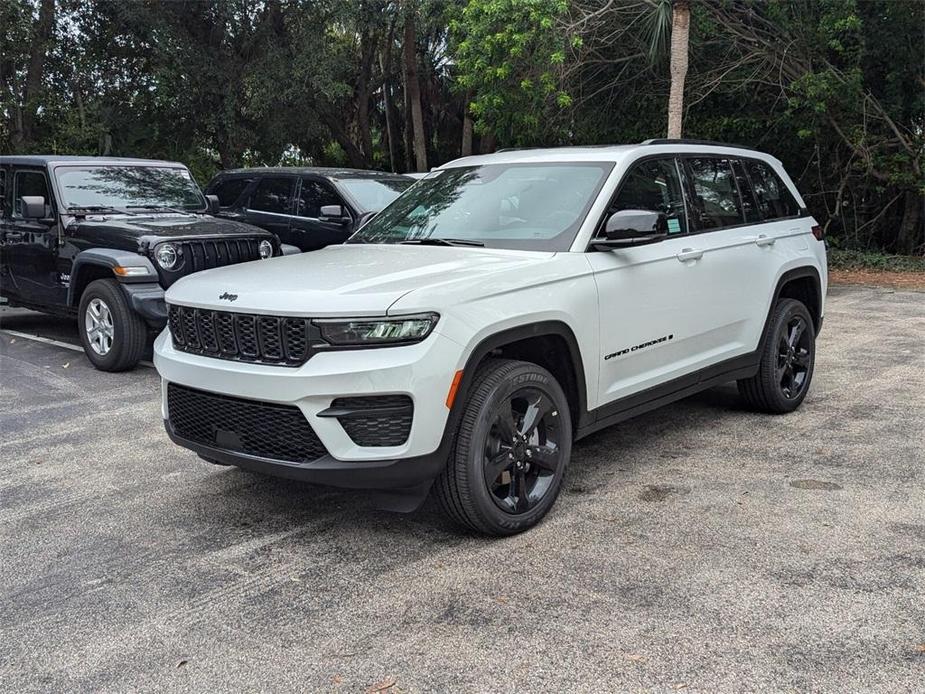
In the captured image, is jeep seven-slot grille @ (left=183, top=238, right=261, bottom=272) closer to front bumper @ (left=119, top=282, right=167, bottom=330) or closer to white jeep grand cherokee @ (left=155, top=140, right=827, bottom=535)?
front bumper @ (left=119, top=282, right=167, bottom=330)

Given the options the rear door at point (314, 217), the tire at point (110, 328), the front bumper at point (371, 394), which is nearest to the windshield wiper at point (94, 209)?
the tire at point (110, 328)

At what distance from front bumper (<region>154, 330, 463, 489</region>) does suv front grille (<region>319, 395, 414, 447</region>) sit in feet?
0.07

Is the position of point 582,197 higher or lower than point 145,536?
higher

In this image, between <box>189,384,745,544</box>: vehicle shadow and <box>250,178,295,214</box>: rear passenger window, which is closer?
<box>189,384,745,544</box>: vehicle shadow

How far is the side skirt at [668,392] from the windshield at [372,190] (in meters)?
5.15

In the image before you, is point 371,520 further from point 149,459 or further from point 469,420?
point 149,459

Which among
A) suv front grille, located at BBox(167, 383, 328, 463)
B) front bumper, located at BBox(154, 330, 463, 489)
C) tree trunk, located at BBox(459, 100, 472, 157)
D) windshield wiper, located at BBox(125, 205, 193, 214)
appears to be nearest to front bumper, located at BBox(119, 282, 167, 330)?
windshield wiper, located at BBox(125, 205, 193, 214)

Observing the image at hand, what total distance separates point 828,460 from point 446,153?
76.8 ft

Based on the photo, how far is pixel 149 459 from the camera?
5281 millimetres

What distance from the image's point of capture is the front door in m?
8.37

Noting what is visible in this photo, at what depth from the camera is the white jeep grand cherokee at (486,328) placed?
3592 millimetres

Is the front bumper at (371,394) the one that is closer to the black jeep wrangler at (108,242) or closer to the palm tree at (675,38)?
the black jeep wrangler at (108,242)

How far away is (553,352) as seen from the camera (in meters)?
4.38

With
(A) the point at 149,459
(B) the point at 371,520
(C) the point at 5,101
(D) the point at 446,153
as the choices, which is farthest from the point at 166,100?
(B) the point at 371,520
